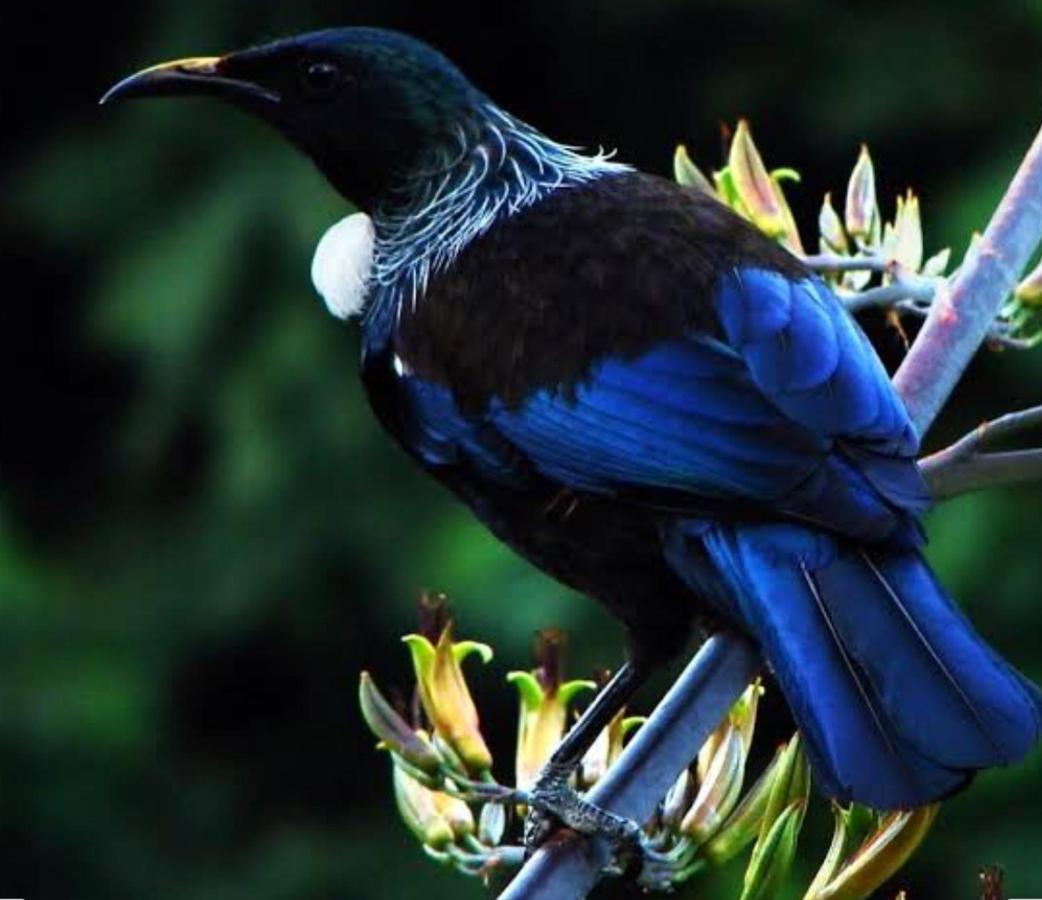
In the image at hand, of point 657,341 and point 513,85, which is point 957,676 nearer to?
point 657,341

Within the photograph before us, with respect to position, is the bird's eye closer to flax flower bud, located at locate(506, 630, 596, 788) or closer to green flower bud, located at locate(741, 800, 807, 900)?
flax flower bud, located at locate(506, 630, 596, 788)

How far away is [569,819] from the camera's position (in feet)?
7.34

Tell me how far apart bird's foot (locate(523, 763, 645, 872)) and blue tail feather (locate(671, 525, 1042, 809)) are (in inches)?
5.7

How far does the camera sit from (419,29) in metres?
7.14

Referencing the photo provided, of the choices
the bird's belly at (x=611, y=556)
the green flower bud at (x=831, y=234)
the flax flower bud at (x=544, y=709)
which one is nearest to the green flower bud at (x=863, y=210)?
the green flower bud at (x=831, y=234)

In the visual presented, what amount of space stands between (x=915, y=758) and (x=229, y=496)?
15.4 feet

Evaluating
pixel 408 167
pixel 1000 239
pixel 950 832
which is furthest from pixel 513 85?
pixel 1000 239

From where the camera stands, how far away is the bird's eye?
289 cm

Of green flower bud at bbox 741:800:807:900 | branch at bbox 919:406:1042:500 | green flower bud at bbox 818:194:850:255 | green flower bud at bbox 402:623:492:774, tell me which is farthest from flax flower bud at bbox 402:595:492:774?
green flower bud at bbox 818:194:850:255

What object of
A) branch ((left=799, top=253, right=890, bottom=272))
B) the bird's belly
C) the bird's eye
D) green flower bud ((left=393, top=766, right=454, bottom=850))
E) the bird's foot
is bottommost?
green flower bud ((left=393, top=766, right=454, bottom=850))

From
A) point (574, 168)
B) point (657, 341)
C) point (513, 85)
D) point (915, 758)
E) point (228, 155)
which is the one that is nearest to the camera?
point (915, 758)

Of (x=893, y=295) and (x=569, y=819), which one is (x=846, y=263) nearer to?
(x=893, y=295)

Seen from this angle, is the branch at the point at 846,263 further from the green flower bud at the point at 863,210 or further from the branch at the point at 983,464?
the branch at the point at 983,464

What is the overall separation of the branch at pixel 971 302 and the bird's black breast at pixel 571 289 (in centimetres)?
19
